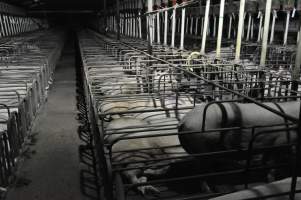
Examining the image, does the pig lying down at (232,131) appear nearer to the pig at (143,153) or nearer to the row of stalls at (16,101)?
the pig at (143,153)

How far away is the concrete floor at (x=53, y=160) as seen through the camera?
16.3ft

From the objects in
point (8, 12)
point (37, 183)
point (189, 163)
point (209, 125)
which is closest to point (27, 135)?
point (37, 183)

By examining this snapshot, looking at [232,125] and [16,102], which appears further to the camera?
[16,102]

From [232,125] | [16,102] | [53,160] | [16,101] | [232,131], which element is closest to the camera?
[232,131]

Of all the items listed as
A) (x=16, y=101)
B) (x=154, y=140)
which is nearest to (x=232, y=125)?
(x=154, y=140)

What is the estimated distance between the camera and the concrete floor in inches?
196

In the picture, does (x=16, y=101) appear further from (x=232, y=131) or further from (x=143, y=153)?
(x=232, y=131)

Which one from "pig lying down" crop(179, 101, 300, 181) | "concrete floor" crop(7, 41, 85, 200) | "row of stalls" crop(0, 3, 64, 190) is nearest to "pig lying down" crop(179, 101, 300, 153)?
"pig lying down" crop(179, 101, 300, 181)

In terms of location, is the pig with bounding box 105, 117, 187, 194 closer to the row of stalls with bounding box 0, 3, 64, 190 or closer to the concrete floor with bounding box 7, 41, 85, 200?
the concrete floor with bounding box 7, 41, 85, 200

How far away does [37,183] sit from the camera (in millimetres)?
5254

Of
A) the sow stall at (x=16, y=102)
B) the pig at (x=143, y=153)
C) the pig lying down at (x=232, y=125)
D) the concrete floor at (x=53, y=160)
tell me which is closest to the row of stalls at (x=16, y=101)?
the sow stall at (x=16, y=102)

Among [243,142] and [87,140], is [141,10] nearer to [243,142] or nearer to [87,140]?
Result: [87,140]

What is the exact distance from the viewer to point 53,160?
6.07 meters

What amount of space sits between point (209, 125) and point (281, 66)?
22.2 ft
